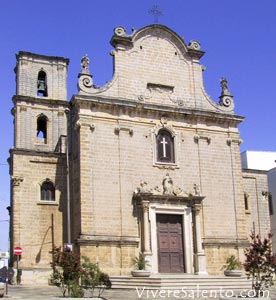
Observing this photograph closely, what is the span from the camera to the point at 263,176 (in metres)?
35.2

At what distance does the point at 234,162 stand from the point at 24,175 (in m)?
12.0

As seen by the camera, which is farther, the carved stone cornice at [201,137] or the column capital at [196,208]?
the carved stone cornice at [201,137]

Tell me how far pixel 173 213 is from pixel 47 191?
6977 mm

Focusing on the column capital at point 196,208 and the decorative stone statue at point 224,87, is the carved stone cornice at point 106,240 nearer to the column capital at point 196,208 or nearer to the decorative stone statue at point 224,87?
the column capital at point 196,208

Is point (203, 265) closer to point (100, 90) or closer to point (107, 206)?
point (107, 206)

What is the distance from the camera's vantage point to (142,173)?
96.2 feet

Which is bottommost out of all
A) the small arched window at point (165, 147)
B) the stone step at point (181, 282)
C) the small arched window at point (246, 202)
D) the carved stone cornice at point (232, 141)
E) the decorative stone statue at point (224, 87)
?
the stone step at point (181, 282)

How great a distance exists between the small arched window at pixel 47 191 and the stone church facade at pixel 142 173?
55mm

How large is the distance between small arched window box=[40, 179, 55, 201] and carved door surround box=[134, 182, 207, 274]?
471 centimetres

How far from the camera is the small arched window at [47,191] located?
29.8 meters

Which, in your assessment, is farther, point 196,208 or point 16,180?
point 196,208

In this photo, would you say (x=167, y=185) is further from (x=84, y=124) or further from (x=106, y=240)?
(x=84, y=124)

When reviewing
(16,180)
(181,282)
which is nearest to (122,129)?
(16,180)

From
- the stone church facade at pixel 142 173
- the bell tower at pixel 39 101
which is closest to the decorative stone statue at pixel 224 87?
the stone church facade at pixel 142 173
